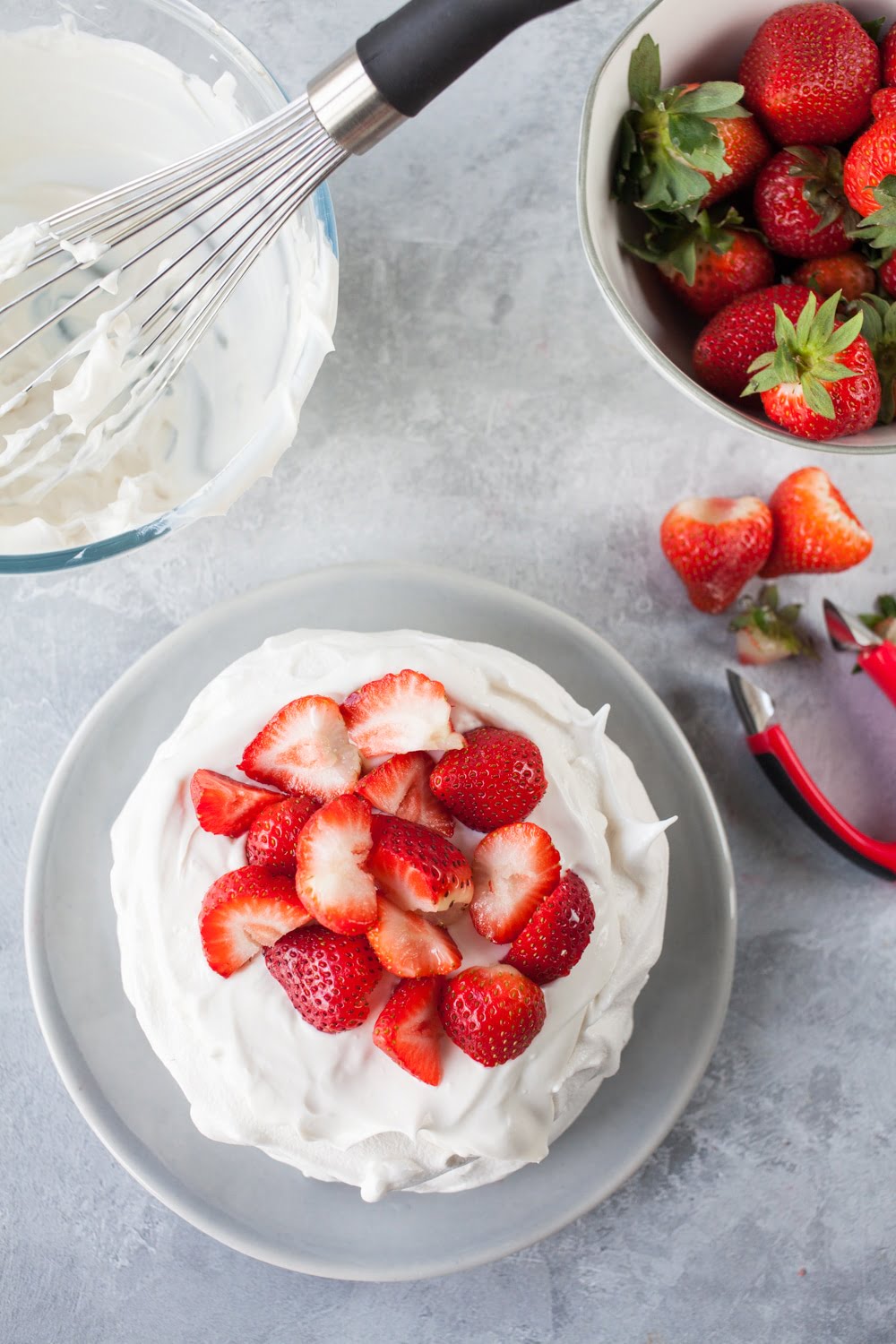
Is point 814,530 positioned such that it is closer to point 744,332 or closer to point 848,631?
point 848,631

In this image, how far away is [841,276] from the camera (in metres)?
1.17

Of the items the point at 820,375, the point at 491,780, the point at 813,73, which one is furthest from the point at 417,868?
the point at 813,73

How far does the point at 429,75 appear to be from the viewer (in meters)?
0.81

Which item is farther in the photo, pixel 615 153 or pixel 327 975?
pixel 615 153

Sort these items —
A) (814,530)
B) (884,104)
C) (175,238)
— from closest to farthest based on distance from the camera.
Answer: (884,104), (175,238), (814,530)

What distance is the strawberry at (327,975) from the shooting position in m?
1.02

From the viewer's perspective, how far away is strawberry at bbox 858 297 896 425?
1.16 metres

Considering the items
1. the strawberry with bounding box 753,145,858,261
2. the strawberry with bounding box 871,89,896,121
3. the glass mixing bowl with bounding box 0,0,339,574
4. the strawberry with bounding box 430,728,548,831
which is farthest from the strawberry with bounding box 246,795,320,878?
the strawberry with bounding box 871,89,896,121

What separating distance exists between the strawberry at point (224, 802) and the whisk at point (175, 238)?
328 millimetres

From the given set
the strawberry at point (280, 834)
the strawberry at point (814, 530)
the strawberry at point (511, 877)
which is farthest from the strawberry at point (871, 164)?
the strawberry at point (280, 834)

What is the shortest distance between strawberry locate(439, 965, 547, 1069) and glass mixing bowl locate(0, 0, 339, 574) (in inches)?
20.1

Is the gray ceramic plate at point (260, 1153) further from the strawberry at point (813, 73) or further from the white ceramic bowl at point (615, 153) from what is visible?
the strawberry at point (813, 73)

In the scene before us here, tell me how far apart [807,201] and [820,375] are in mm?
194

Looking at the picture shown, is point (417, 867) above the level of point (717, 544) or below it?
above
